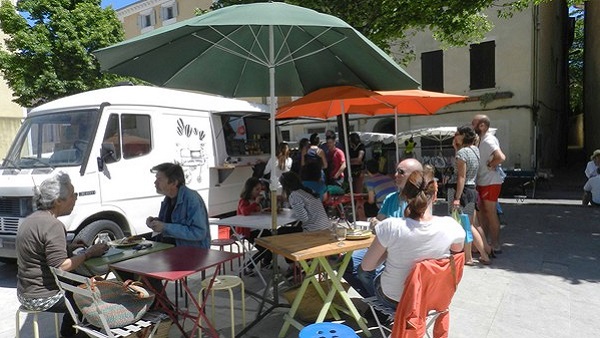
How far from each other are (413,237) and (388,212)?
1.13m

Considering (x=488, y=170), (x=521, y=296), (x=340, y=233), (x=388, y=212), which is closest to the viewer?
(x=340, y=233)

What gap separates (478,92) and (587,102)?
9.32 meters

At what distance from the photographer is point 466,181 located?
16.4 feet

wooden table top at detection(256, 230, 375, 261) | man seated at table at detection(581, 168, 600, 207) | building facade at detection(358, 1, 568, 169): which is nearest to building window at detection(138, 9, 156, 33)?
building facade at detection(358, 1, 568, 169)

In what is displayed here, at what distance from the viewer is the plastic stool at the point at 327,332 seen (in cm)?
236

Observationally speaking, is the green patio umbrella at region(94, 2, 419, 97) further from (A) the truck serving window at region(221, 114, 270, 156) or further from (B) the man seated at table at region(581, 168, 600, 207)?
(B) the man seated at table at region(581, 168, 600, 207)

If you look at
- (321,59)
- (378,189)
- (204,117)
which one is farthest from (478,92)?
(321,59)

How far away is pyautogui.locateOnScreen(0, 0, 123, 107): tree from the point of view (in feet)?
38.7

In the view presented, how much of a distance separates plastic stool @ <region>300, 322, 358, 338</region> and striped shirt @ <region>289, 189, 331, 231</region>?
1.94 metres

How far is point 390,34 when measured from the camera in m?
8.60

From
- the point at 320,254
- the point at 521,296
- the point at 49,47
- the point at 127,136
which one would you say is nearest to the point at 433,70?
the point at 49,47

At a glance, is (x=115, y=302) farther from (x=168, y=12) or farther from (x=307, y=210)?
(x=168, y=12)

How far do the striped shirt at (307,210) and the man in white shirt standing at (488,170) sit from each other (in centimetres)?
228

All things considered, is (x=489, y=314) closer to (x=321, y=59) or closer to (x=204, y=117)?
(x=321, y=59)
